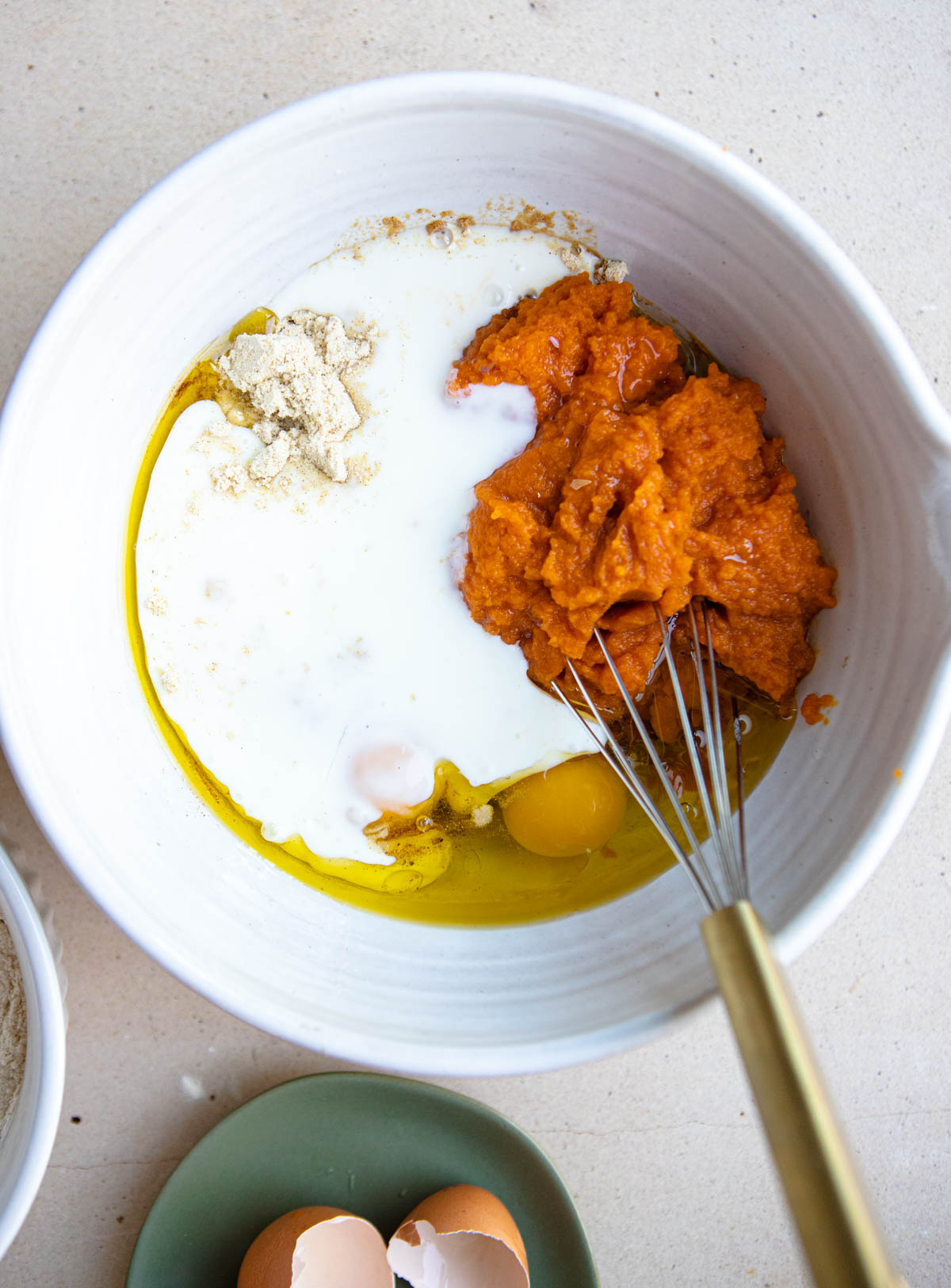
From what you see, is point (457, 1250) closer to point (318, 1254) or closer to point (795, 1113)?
point (318, 1254)

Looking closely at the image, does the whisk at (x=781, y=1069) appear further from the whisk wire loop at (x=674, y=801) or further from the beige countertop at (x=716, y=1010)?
the beige countertop at (x=716, y=1010)

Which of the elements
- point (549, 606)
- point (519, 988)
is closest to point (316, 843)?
point (519, 988)

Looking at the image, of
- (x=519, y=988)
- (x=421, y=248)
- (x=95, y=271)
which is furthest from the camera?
(x=421, y=248)

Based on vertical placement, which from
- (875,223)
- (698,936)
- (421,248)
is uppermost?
(421,248)

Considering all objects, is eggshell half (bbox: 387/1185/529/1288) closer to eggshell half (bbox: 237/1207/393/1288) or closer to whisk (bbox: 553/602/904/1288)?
eggshell half (bbox: 237/1207/393/1288)

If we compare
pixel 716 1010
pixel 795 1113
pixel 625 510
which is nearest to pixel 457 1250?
pixel 716 1010

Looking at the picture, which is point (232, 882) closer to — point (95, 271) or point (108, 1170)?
point (108, 1170)

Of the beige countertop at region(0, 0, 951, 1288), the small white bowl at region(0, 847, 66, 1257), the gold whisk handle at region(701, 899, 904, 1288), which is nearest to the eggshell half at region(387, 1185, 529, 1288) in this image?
the beige countertop at region(0, 0, 951, 1288)
